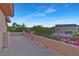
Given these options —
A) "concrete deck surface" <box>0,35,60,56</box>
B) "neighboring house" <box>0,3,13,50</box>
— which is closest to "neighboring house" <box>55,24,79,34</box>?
"concrete deck surface" <box>0,35,60,56</box>

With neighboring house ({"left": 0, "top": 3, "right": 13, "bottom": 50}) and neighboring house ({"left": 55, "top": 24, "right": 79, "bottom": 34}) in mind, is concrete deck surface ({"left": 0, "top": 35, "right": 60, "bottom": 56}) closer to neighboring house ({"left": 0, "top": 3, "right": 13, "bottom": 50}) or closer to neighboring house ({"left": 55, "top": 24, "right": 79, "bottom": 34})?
neighboring house ({"left": 0, "top": 3, "right": 13, "bottom": 50})

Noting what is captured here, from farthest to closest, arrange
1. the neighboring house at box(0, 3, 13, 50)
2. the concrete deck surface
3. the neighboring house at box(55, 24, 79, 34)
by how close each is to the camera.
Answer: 1. the neighboring house at box(55, 24, 79, 34)
2. the neighboring house at box(0, 3, 13, 50)
3. the concrete deck surface

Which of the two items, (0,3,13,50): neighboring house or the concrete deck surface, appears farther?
(0,3,13,50): neighboring house

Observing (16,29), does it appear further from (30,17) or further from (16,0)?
(16,0)

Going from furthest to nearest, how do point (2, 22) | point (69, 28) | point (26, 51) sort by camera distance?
1. point (69, 28)
2. point (2, 22)
3. point (26, 51)

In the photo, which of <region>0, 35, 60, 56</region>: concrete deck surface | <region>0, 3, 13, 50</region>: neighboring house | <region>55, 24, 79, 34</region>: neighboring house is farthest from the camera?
<region>55, 24, 79, 34</region>: neighboring house

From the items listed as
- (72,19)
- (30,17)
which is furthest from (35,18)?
(72,19)

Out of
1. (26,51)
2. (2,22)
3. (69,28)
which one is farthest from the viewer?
(69,28)

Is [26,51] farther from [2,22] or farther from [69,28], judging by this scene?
[69,28]

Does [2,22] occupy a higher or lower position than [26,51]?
higher

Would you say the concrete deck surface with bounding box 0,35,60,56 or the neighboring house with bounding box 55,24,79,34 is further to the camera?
the neighboring house with bounding box 55,24,79,34

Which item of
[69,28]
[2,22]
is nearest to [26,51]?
[2,22]

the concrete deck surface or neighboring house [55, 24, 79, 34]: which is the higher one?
neighboring house [55, 24, 79, 34]

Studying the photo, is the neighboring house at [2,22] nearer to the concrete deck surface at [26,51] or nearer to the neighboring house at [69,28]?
the concrete deck surface at [26,51]
